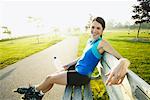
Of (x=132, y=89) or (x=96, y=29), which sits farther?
(x=96, y=29)

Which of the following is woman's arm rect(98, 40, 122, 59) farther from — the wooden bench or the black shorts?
the black shorts

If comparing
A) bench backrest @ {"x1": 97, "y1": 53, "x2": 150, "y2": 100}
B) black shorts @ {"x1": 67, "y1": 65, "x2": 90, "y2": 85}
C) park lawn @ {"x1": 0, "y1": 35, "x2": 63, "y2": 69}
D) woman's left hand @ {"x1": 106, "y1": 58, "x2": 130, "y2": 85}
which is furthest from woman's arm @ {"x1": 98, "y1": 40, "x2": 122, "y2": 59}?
park lawn @ {"x1": 0, "y1": 35, "x2": 63, "y2": 69}

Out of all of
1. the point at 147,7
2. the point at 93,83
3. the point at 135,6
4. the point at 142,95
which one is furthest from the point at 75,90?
the point at 135,6

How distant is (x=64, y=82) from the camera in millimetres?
4469

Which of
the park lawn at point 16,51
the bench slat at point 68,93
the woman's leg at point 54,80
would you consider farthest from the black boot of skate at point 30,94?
the park lawn at point 16,51

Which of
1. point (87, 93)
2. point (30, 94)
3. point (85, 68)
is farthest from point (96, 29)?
point (30, 94)

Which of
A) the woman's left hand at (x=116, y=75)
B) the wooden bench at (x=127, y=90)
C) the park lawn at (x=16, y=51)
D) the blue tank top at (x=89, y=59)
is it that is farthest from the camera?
the park lawn at (x=16, y=51)

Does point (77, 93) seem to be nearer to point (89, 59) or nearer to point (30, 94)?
point (89, 59)

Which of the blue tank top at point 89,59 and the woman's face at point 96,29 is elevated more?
the woman's face at point 96,29

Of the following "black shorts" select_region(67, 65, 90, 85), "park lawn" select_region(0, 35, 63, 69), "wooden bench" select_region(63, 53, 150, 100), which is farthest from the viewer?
"park lawn" select_region(0, 35, 63, 69)

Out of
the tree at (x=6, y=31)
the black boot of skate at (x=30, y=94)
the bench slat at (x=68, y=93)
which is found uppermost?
the bench slat at (x=68, y=93)

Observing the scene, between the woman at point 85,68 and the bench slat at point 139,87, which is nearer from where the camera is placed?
the bench slat at point 139,87

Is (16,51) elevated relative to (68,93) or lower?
lower

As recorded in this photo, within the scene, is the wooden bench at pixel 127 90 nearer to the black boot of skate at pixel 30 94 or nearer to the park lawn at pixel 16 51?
the black boot of skate at pixel 30 94
